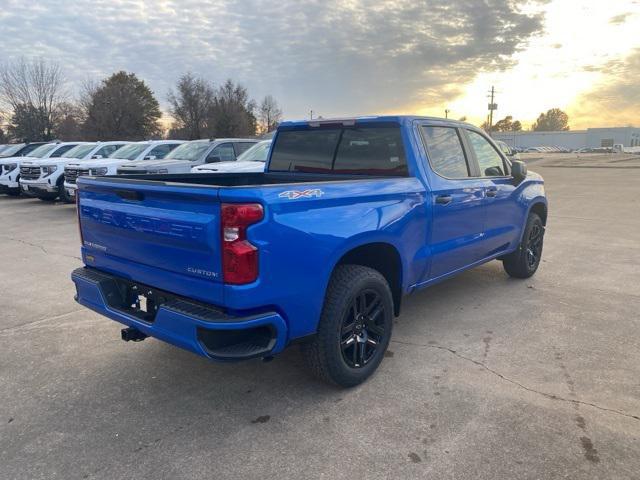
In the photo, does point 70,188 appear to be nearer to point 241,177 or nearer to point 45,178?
point 45,178

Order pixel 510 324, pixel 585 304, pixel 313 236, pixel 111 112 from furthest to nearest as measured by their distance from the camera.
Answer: pixel 111 112
pixel 585 304
pixel 510 324
pixel 313 236

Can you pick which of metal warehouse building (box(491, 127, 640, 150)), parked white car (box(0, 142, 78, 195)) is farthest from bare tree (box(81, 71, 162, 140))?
metal warehouse building (box(491, 127, 640, 150))

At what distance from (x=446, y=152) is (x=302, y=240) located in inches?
86.1

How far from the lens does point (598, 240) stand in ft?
28.5

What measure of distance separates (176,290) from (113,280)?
0.76 meters

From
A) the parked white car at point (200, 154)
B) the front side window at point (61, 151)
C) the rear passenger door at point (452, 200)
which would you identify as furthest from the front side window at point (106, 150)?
the rear passenger door at point (452, 200)

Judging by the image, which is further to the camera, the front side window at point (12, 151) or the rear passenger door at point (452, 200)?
the front side window at point (12, 151)

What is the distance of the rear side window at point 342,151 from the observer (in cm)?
418

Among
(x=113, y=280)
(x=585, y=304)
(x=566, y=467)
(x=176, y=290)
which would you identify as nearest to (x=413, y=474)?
(x=566, y=467)

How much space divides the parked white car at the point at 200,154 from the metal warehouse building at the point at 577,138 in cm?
11348

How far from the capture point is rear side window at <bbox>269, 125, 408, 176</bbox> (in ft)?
13.7

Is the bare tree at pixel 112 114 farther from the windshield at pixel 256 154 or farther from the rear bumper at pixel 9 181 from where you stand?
the windshield at pixel 256 154

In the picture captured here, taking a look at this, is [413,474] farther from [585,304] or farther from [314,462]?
[585,304]

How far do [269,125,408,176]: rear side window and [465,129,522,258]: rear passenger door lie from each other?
116cm
